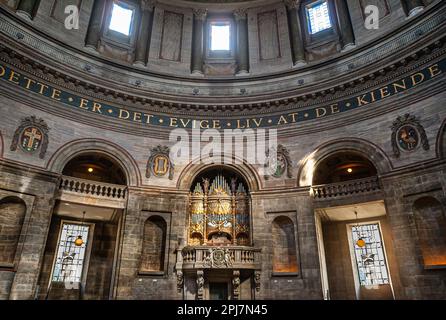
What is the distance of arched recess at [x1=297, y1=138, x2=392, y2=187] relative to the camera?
55.1 feet

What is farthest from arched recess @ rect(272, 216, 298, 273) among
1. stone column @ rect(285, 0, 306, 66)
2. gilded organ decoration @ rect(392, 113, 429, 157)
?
stone column @ rect(285, 0, 306, 66)

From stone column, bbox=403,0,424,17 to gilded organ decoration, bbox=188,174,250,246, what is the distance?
12854 millimetres

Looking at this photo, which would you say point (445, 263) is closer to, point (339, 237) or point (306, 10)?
point (339, 237)

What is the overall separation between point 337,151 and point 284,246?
5750 millimetres

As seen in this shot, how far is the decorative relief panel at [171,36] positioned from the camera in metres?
22.6

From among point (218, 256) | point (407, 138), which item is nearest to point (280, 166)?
point (218, 256)

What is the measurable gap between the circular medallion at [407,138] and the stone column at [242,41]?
10176 millimetres

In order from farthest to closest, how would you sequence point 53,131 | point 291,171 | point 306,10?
1. point 306,10
2. point 291,171
3. point 53,131

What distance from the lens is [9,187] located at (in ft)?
49.5

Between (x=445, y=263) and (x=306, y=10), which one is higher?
(x=306, y=10)

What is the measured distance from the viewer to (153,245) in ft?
58.7
